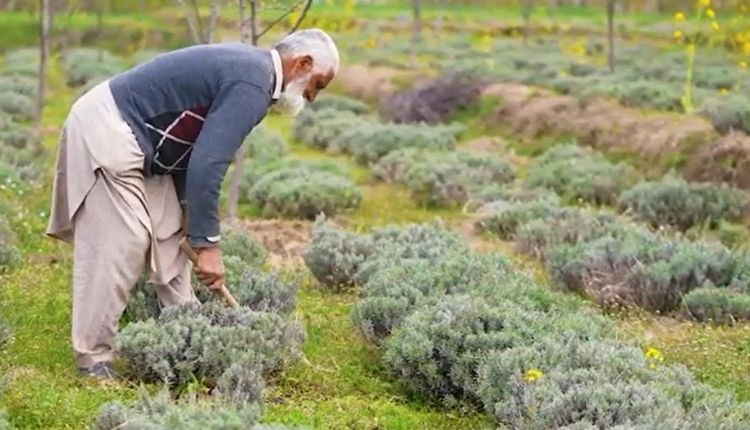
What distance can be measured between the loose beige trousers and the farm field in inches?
6.6

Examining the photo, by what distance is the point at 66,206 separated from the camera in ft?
17.5

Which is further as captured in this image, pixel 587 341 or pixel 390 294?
pixel 390 294

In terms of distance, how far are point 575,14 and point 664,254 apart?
41502 millimetres

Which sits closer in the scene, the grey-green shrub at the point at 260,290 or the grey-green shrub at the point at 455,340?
the grey-green shrub at the point at 455,340

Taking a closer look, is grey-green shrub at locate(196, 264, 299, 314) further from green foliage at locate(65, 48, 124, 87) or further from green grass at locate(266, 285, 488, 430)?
green foliage at locate(65, 48, 124, 87)

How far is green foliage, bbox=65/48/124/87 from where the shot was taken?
79.0 feet

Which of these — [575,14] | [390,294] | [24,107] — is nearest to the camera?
[390,294]

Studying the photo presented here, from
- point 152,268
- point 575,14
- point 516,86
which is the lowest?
point 575,14

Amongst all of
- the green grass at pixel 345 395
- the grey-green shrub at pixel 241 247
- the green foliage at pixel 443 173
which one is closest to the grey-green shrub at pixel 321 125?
the green foliage at pixel 443 173

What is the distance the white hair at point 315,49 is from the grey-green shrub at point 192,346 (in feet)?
4.10

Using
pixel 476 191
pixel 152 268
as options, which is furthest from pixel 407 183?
pixel 152 268

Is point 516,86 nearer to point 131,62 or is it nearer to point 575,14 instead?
point 131,62

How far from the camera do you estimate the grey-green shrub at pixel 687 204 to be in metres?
11.1

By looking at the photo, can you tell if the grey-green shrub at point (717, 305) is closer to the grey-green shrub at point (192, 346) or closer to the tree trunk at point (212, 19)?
the grey-green shrub at point (192, 346)
